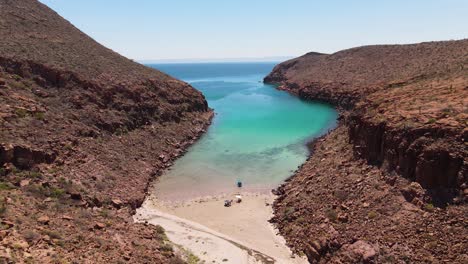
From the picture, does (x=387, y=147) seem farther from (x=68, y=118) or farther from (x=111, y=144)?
(x=68, y=118)

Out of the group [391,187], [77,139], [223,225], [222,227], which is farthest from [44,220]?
[391,187]

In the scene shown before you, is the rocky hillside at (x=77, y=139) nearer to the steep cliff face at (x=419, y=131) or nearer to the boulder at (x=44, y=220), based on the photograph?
the boulder at (x=44, y=220)

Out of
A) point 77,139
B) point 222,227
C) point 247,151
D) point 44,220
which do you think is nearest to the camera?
point 44,220

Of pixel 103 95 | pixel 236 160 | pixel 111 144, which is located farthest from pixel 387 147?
pixel 103 95

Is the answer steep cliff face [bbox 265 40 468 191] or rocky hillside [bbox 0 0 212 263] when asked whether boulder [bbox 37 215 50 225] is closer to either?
rocky hillside [bbox 0 0 212 263]

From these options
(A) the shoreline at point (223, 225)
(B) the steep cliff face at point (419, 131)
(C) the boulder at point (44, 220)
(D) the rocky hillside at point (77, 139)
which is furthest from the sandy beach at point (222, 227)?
(B) the steep cliff face at point (419, 131)

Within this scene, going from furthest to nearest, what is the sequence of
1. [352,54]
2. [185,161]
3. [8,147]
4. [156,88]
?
[352,54]
[156,88]
[185,161]
[8,147]

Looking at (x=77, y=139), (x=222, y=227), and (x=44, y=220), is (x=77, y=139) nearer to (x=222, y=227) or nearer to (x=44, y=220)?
(x=44, y=220)
